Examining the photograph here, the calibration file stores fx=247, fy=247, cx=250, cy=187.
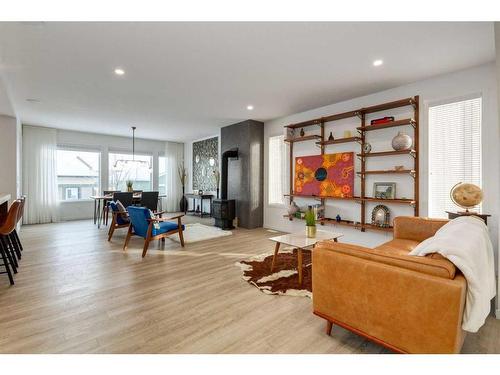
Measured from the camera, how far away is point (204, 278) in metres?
2.96

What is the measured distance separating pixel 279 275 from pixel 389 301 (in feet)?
5.51

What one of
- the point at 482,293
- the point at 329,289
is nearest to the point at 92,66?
the point at 329,289

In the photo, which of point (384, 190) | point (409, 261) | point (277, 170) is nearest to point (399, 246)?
point (384, 190)

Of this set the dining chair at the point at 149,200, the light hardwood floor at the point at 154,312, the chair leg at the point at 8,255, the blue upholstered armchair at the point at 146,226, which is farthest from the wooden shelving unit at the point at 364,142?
the chair leg at the point at 8,255

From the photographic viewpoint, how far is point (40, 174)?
6.55 meters

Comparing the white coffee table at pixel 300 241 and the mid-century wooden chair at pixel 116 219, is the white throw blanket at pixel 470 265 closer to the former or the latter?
the white coffee table at pixel 300 241

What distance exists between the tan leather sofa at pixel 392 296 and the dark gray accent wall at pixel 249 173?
415 cm

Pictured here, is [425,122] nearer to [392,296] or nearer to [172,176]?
[392,296]

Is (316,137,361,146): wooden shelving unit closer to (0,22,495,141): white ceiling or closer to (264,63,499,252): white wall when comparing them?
(264,63,499,252): white wall

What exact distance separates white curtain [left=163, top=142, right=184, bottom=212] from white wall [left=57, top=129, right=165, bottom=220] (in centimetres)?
63

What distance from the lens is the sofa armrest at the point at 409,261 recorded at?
1332mm

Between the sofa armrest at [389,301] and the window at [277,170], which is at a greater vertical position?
the window at [277,170]

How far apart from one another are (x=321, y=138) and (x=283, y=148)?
3.62 ft

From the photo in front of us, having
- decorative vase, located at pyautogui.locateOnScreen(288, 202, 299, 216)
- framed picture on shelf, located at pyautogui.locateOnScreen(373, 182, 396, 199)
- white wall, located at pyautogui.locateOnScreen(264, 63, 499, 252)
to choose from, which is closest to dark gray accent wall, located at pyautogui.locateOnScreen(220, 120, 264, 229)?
decorative vase, located at pyautogui.locateOnScreen(288, 202, 299, 216)
